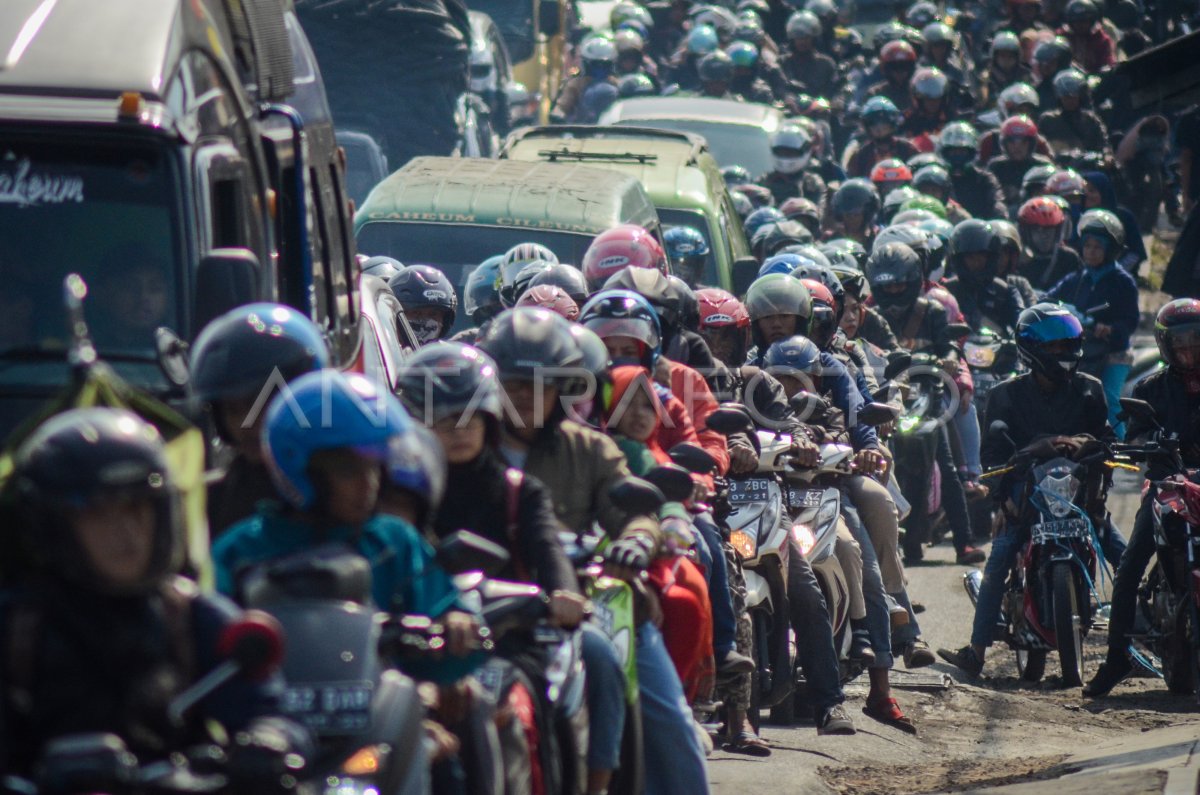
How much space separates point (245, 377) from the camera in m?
5.27

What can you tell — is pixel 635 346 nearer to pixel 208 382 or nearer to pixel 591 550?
pixel 591 550

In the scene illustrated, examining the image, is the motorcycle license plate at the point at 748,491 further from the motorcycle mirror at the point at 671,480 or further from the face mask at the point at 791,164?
the face mask at the point at 791,164

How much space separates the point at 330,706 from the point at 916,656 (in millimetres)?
6940

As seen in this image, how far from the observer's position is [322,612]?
3680mm

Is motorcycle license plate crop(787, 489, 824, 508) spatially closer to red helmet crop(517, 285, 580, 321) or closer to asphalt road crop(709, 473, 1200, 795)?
asphalt road crop(709, 473, 1200, 795)

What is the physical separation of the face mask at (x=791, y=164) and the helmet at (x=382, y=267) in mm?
10636

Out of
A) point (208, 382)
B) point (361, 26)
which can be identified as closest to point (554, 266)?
point (208, 382)

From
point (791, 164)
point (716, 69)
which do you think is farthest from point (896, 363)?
point (716, 69)

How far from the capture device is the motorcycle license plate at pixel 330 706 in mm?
3602

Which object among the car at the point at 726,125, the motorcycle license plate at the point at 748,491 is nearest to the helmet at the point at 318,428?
the motorcycle license plate at the point at 748,491

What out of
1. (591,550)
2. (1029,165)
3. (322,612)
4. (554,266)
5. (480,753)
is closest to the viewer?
(322,612)

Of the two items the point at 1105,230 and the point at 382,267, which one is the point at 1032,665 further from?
the point at 1105,230

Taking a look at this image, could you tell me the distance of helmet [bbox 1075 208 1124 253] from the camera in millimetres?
15859

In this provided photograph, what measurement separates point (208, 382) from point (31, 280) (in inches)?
49.2
